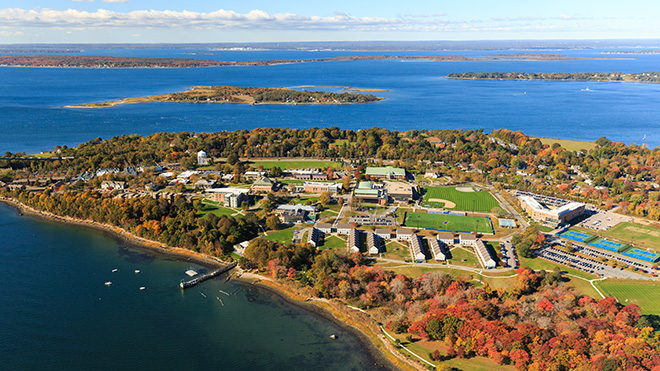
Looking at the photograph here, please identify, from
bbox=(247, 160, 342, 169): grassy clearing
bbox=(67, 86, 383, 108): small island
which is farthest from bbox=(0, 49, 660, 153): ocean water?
bbox=(247, 160, 342, 169): grassy clearing

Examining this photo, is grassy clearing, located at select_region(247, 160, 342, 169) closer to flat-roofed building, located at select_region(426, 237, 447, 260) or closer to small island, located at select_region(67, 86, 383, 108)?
flat-roofed building, located at select_region(426, 237, 447, 260)

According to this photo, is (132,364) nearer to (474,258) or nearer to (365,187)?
(474,258)

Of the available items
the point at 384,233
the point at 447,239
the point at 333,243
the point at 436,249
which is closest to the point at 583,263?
the point at 447,239

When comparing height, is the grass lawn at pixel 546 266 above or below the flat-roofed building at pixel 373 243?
below

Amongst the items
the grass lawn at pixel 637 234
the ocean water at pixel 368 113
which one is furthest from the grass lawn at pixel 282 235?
the ocean water at pixel 368 113

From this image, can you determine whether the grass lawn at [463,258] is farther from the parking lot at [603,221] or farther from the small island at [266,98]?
the small island at [266,98]

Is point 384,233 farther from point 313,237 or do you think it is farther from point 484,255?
point 484,255
